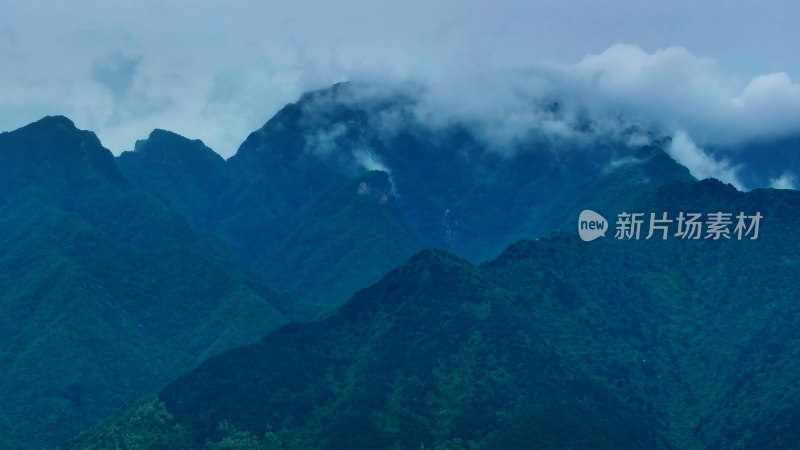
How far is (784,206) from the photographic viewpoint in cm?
18312

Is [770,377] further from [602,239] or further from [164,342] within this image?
[164,342]

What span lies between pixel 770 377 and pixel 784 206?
39829 mm
